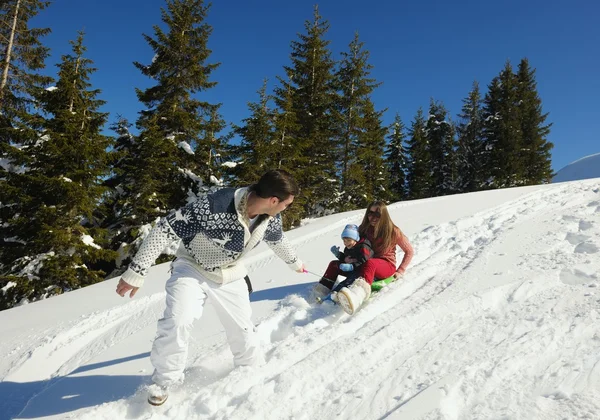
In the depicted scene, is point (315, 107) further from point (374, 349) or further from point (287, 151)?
point (374, 349)

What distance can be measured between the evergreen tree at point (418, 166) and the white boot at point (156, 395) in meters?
26.9

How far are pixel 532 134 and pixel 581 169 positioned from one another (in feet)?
209

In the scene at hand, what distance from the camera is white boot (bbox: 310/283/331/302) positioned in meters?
3.91

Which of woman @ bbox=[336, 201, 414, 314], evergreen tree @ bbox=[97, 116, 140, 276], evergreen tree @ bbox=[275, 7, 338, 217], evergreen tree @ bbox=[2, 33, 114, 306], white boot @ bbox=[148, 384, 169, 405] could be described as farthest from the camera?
evergreen tree @ bbox=[275, 7, 338, 217]

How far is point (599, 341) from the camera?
2.36 metres

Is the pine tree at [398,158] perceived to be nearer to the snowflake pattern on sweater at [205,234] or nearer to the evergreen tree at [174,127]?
the evergreen tree at [174,127]

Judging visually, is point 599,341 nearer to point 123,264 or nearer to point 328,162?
point 123,264

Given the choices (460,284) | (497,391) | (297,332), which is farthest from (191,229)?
(460,284)

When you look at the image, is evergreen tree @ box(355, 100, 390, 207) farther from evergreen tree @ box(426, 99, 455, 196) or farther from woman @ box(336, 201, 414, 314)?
woman @ box(336, 201, 414, 314)

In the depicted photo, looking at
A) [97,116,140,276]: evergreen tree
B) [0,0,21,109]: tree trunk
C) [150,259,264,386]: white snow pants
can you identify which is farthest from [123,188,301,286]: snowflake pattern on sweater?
[0,0,21,109]: tree trunk

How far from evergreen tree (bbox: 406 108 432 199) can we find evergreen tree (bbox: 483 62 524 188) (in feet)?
14.3

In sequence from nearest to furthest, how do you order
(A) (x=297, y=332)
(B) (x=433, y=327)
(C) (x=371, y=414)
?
(C) (x=371, y=414), (B) (x=433, y=327), (A) (x=297, y=332)

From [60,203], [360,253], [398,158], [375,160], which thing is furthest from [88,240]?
[398,158]

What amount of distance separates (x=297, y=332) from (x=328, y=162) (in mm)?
14890
